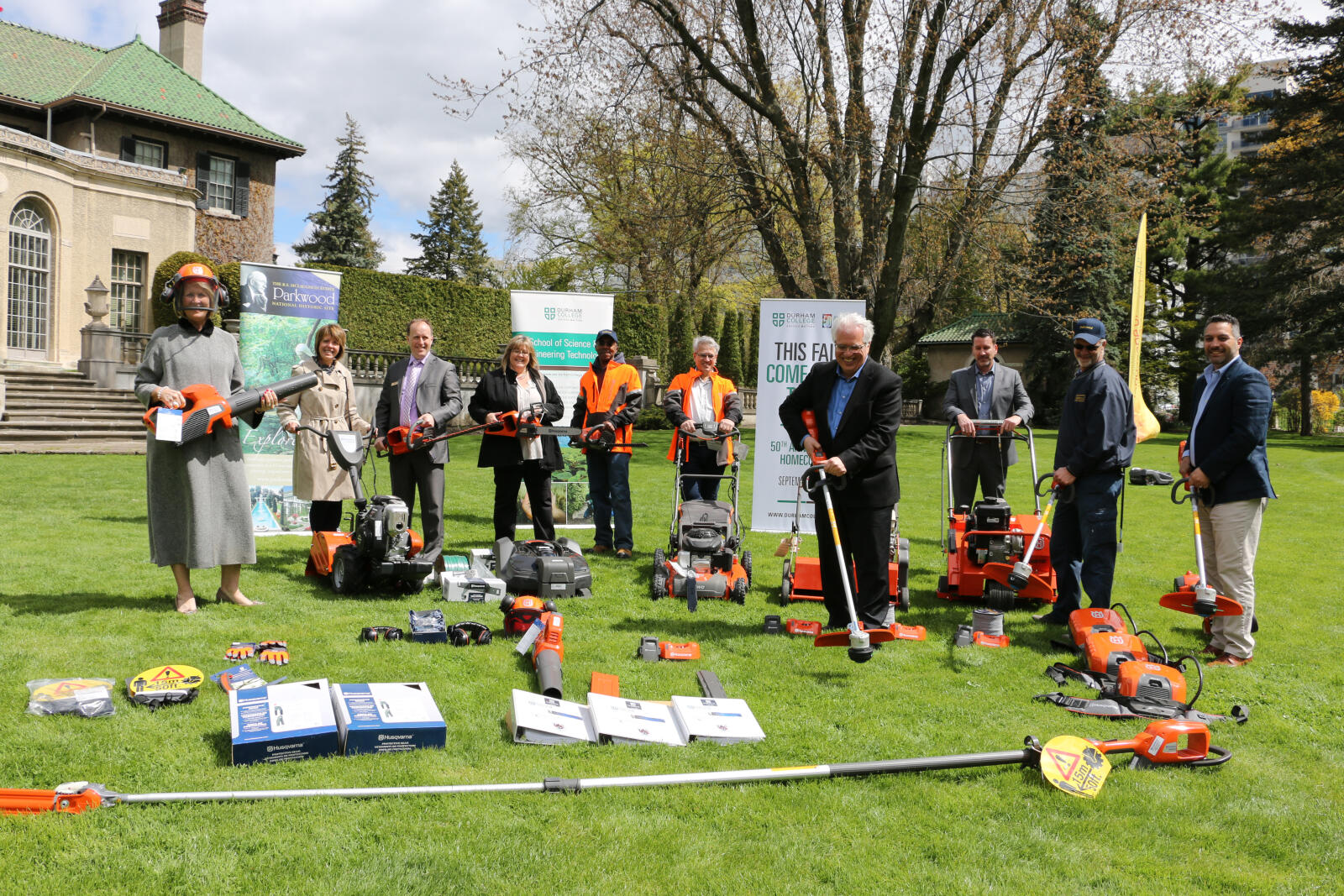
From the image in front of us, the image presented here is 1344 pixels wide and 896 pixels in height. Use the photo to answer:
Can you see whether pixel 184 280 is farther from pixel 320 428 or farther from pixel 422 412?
pixel 422 412

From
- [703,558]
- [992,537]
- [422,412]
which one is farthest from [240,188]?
[992,537]

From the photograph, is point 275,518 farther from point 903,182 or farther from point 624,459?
point 903,182

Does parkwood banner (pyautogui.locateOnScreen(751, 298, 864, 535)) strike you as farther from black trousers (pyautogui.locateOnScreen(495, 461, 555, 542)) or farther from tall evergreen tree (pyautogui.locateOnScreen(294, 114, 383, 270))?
tall evergreen tree (pyautogui.locateOnScreen(294, 114, 383, 270))

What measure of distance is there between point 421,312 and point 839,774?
2268 centimetres

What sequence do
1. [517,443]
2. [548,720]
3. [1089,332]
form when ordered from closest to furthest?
1. [548,720]
2. [1089,332]
3. [517,443]

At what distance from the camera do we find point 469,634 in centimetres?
549

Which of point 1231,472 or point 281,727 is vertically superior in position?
point 1231,472

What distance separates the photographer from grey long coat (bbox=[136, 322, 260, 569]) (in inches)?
224

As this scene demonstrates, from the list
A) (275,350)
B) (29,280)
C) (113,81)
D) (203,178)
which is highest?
(113,81)

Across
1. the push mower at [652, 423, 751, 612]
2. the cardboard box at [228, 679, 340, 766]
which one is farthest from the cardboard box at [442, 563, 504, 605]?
the cardboard box at [228, 679, 340, 766]

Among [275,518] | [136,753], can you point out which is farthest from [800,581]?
[275,518]

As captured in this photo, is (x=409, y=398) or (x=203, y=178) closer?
(x=409, y=398)

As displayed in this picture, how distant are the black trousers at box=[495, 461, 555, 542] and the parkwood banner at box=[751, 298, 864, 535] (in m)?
2.38

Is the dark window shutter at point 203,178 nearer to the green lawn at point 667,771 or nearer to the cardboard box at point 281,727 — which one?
the green lawn at point 667,771
